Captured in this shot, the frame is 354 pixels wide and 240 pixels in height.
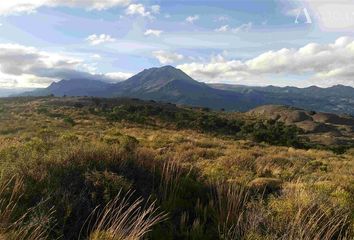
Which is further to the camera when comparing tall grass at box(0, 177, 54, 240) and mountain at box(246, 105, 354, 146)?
mountain at box(246, 105, 354, 146)

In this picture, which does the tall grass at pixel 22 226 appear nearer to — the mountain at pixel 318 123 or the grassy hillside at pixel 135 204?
the grassy hillside at pixel 135 204

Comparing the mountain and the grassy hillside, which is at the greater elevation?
the grassy hillside

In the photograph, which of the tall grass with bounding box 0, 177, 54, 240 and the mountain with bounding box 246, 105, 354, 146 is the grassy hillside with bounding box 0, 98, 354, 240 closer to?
the tall grass with bounding box 0, 177, 54, 240

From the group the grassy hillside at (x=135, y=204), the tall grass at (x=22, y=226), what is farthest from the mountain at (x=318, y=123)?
the tall grass at (x=22, y=226)

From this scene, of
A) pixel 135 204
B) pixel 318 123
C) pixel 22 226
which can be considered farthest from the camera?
pixel 318 123

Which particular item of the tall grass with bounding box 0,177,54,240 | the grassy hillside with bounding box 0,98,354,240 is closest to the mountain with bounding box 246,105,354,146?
the grassy hillside with bounding box 0,98,354,240

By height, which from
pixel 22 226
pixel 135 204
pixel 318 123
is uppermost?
pixel 135 204

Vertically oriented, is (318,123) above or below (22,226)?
below

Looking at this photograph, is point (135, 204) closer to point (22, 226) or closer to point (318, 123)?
point (22, 226)

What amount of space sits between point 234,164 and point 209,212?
24.3 feet

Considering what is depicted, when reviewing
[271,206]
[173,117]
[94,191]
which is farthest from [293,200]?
[173,117]

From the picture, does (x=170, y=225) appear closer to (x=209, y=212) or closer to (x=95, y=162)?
(x=209, y=212)

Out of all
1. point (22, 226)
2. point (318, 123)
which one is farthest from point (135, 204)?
point (318, 123)

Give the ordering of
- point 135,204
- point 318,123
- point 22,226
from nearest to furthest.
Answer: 1. point 22,226
2. point 135,204
3. point 318,123
